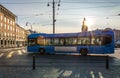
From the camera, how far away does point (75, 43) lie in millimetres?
24641

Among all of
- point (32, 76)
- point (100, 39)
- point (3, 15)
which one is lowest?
point (32, 76)

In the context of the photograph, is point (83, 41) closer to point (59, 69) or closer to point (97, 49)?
point (97, 49)

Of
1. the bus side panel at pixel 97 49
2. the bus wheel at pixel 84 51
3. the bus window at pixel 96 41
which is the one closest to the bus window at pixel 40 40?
the bus wheel at pixel 84 51

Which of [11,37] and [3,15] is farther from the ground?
[3,15]

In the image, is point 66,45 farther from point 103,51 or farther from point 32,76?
point 32,76

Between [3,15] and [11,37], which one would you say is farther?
Answer: [11,37]

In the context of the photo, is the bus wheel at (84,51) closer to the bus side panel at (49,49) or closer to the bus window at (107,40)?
the bus window at (107,40)

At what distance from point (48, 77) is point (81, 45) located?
1479 centimetres

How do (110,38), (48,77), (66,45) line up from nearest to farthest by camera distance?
(48,77) < (110,38) < (66,45)

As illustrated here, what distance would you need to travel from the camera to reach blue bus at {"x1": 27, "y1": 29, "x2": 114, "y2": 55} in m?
23.0

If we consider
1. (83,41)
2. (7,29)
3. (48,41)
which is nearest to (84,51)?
(83,41)

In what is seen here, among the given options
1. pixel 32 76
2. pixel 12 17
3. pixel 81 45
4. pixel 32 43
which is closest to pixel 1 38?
pixel 12 17

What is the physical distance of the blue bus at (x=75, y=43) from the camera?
2295 centimetres

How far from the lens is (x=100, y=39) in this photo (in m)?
23.1
